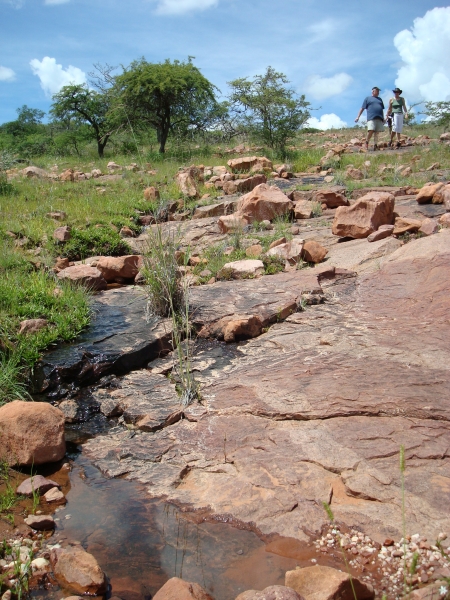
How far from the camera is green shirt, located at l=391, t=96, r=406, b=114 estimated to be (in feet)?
42.2

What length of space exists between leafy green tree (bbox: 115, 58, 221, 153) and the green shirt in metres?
5.76

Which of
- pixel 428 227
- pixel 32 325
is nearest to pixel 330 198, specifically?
pixel 428 227

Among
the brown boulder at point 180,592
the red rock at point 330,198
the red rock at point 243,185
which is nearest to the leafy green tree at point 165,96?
the red rock at point 243,185

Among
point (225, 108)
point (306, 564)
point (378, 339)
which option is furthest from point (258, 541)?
point (225, 108)

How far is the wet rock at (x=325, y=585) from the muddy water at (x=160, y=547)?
0.17m

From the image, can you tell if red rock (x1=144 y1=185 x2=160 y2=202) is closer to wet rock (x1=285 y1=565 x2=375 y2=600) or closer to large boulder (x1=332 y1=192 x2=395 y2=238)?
large boulder (x1=332 y1=192 x2=395 y2=238)

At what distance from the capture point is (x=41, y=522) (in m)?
2.27

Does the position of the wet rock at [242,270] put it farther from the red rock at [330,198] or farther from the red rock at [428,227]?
the red rock at [330,198]

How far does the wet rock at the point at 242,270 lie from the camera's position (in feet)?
17.5

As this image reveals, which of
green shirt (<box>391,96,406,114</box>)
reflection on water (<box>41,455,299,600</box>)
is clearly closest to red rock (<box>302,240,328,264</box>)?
reflection on water (<box>41,455,299,600</box>)

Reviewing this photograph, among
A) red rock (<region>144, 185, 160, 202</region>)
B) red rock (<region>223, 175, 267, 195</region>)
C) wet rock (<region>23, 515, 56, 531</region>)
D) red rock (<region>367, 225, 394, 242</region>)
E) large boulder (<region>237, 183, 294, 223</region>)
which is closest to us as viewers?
wet rock (<region>23, 515, 56, 531</region>)

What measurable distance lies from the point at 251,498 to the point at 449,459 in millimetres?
901

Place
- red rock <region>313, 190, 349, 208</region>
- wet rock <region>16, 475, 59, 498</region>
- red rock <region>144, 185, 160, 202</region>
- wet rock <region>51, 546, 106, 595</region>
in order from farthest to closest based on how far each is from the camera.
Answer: red rock <region>144, 185, 160, 202</region>, red rock <region>313, 190, 349, 208</region>, wet rock <region>16, 475, 59, 498</region>, wet rock <region>51, 546, 106, 595</region>

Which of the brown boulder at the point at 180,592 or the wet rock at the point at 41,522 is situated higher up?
the brown boulder at the point at 180,592
